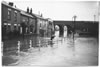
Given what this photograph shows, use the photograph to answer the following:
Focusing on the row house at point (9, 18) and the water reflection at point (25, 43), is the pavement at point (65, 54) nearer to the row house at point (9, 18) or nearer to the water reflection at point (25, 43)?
the water reflection at point (25, 43)

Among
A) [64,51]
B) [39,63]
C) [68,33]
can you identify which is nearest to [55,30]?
[68,33]

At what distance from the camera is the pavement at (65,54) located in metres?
3.14

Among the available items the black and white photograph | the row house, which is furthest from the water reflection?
the row house

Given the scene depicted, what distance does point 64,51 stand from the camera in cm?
323

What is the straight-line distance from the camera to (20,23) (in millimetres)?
3174

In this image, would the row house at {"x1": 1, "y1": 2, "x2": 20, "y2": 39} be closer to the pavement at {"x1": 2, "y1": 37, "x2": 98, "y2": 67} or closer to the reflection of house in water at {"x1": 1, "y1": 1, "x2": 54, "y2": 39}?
the reflection of house in water at {"x1": 1, "y1": 1, "x2": 54, "y2": 39}

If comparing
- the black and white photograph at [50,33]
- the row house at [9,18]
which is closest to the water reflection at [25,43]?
the black and white photograph at [50,33]

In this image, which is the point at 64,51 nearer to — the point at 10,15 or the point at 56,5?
the point at 56,5

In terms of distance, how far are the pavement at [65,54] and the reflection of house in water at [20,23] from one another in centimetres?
41

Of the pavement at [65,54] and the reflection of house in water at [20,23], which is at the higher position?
the reflection of house in water at [20,23]

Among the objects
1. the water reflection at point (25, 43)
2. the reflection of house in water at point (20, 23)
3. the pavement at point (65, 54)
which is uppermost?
the reflection of house in water at point (20, 23)

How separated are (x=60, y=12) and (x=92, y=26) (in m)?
0.80

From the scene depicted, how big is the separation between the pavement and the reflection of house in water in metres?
0.41

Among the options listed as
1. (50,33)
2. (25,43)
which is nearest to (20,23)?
(25,43)
